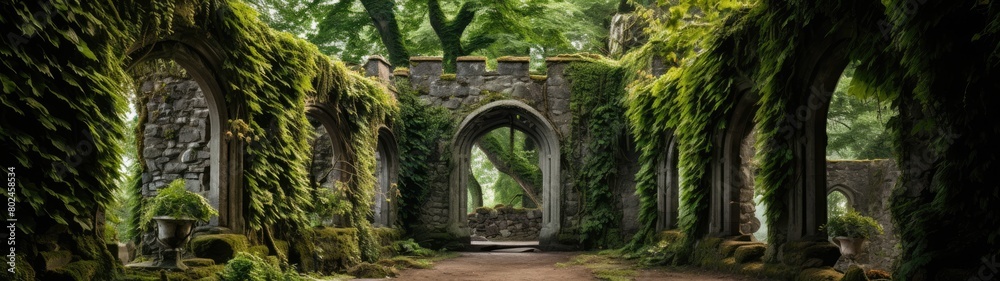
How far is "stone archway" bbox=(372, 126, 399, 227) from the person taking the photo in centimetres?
1477

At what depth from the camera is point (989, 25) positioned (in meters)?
4.64

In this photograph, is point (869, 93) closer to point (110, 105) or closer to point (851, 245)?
point (851, 245)

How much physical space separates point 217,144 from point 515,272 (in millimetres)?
4112

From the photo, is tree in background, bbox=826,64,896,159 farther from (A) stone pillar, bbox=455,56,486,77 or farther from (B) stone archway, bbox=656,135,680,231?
(A) stone pillar, bbox=455,56,486,77

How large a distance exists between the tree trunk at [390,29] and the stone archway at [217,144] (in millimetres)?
10958

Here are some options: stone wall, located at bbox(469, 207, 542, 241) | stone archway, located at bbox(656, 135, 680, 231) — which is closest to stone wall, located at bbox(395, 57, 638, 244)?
stone archway, located at bbox(656, 135, 680, 231)

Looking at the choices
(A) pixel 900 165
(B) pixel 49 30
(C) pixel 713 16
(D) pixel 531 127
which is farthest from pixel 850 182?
(B) pixel 49 30

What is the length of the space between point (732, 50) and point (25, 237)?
23.1 ft

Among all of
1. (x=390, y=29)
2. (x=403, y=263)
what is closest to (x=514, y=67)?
(x=390, y=29)

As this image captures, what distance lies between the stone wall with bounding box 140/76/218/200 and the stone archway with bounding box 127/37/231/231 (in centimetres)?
100

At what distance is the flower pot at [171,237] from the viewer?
267 inches

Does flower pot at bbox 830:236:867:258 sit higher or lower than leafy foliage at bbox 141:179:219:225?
lower

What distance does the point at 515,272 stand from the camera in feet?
34.9

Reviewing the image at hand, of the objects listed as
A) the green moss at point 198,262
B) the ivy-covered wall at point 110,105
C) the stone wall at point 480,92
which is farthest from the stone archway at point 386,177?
the green moss at point 198,262
